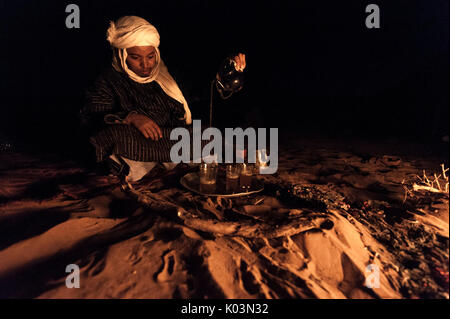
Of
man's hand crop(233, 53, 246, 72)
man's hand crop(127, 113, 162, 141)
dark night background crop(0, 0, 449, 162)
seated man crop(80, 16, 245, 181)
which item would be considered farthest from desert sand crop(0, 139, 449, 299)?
dark night background crop(0, 0, 449, 162)

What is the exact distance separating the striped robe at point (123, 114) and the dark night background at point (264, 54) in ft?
8.24

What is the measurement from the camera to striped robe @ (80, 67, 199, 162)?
270 cm

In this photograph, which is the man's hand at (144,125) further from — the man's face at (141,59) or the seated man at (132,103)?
the man's face at (141,59)

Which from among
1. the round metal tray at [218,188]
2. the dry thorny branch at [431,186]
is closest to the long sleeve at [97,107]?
the round metal tray at [218,188]

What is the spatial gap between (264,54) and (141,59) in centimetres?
524

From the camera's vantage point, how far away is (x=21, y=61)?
252 inches

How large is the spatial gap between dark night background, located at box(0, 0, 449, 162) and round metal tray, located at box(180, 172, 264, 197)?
3231 millimetres

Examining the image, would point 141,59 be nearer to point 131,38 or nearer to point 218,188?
point 131,38

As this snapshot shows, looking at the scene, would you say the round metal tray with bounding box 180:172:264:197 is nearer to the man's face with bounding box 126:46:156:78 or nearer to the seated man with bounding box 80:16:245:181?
the seated man with bounding box 80:16:245:181

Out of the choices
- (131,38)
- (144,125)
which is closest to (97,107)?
(144,125)

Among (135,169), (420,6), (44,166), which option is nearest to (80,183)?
(135,169)

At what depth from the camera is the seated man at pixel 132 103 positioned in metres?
2.69

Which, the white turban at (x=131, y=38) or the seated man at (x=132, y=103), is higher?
the white turban at (x=131, y=38)

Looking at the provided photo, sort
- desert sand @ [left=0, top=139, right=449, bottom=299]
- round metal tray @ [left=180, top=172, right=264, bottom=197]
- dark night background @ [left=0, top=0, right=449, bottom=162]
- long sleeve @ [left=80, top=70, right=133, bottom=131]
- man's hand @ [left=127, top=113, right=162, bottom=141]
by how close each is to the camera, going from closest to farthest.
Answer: desert sand @ [left=0, top=139, right=449, bottom=299]
round metal tray @ [left=180, top=172, right=264, bottom=197]
man's hand @ [left=127, top=113, right=162, bottom=141]
long sleeve @ [left=80, top=70, right=133, bottom=131]
dark night background @ [left=0, top=0, right=449, bottom=162]
